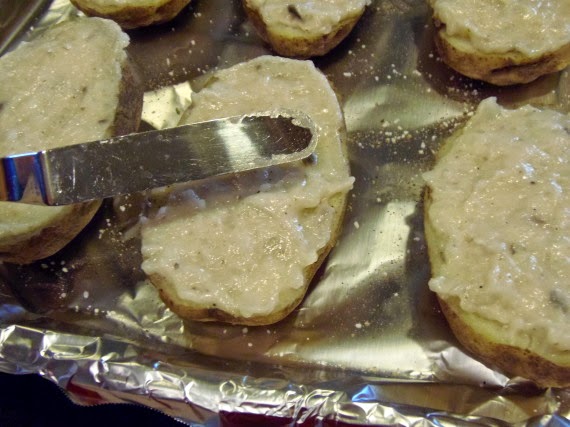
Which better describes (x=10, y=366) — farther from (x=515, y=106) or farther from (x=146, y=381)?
(x=515, y=106)

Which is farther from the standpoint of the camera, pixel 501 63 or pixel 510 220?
pixel 501 63

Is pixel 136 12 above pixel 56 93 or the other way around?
above

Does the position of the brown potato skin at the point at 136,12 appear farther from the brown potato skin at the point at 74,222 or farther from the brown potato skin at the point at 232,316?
the brown potato skin at the point at 232,316

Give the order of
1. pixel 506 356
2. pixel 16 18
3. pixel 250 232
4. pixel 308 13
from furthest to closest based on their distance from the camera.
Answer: pixel 16 18 → pixel 308 13 → pixel 250 232 → pixel 506 356

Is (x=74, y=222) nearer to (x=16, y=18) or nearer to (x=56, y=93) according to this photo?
(x=56, y=93)

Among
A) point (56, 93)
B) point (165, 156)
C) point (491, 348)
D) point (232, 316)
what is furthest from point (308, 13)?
point (491, 348)

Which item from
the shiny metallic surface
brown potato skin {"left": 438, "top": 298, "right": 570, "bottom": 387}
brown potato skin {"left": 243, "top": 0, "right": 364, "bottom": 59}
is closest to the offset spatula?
brown potato skin {"left": 243, "top": 0, "right": 364, "bottom": 59}

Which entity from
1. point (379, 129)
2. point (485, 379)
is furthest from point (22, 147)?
point (485, 379)
